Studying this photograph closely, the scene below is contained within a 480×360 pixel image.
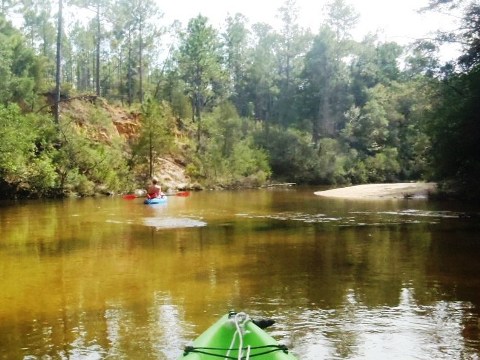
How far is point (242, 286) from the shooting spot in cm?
948

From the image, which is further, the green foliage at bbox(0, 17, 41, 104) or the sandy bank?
the green foliage at bbox(0, 17, 41, 104)

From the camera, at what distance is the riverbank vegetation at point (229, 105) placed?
2817 centimetres

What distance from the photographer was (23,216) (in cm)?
2162

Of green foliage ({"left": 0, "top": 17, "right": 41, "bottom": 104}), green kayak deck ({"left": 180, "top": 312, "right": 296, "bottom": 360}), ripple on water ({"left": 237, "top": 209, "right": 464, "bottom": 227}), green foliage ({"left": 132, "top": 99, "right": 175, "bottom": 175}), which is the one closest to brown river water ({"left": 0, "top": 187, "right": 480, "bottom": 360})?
ripple on water ({"left": 237, "top": 209, "right": 464, "bottom": 227})

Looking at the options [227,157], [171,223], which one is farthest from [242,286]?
[227,157]

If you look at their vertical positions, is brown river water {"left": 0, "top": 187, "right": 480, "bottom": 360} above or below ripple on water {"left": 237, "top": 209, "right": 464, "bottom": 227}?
below

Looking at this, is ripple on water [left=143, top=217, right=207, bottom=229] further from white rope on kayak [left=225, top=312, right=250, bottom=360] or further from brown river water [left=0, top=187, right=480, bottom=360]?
white rope on kayak [left=225, top=312, right=250, bottom=360]

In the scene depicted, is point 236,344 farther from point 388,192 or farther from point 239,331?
point 388,192

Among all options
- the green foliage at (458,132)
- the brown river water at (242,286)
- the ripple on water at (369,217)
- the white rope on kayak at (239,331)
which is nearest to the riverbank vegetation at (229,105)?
the green foliage at (458,132)

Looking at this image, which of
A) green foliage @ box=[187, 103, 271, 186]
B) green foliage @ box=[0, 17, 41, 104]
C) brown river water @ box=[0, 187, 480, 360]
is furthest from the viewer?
green foliage @ box=[187, 103, 271, 186]

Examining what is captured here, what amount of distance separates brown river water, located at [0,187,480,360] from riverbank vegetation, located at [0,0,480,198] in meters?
11.4

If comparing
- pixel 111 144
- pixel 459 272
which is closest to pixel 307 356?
pixel 459 272

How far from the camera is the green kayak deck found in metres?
4.47

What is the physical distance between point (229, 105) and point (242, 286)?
40.8 metres
